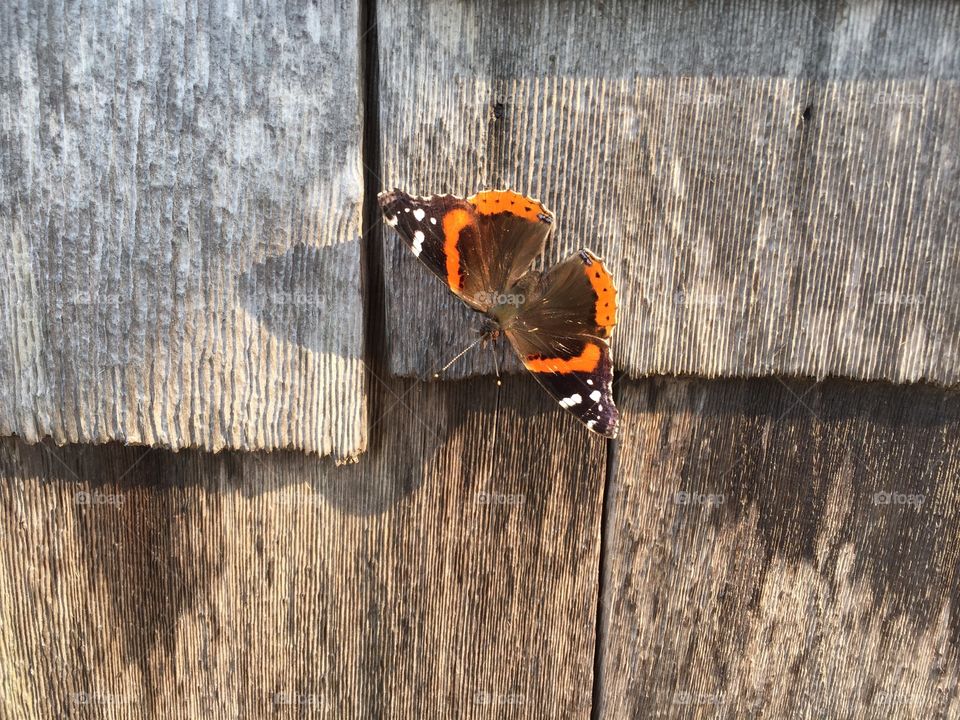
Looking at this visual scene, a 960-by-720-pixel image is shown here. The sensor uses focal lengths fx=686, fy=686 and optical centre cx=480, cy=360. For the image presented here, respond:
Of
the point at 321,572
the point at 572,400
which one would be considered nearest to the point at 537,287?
the point at 572,400

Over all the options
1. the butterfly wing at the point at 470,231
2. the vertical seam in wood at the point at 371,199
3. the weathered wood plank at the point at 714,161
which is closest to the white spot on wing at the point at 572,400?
the weathered wood plank at the point at 714,161

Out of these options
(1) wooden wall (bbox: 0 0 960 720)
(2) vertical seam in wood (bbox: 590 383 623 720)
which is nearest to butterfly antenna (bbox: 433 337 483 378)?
(1) wooden wall (bbox: 0 0 960 720)

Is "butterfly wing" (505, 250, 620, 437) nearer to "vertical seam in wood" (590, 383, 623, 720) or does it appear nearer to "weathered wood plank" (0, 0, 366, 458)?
"vertical seam in wood" (590, 383, 623, 720)

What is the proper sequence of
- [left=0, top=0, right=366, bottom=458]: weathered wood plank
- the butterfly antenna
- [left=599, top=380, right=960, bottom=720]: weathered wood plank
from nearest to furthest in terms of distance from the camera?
[left=0, top=0, right=366, bottom=458]: weathered wood plank, the butterfly antenna, [left=599, top=380, right=960, bottom=720]: weathered wood plank

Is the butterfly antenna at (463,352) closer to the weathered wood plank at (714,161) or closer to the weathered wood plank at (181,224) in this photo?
the weathered wood plank at (714,161)

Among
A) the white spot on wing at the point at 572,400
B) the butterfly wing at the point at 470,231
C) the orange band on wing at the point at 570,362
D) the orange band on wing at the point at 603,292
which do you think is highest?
the butterfly wing at the point at 470,231

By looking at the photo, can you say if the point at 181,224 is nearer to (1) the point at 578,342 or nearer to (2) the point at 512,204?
(2) the point at 512,204

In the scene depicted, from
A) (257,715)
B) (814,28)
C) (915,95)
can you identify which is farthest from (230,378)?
(915,95)

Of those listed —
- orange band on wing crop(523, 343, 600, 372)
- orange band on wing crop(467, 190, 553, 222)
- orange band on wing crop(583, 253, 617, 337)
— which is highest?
orange band on wing crop(467, 190, 553, 222)
